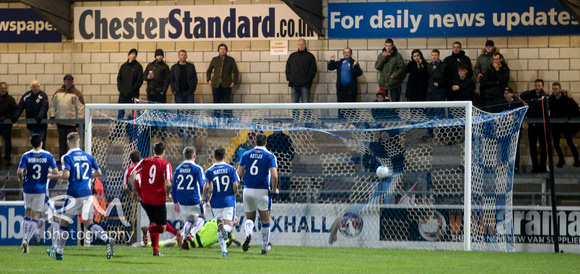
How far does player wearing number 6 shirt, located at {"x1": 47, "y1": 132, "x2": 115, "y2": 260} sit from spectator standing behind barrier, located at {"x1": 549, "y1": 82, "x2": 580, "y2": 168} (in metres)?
9.38

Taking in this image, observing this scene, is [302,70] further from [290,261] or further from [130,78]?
[290,261]

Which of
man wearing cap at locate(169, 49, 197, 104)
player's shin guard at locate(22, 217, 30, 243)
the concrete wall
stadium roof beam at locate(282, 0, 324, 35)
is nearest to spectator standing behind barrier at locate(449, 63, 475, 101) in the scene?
the concrete wall

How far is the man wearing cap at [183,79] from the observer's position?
16641 millimetres

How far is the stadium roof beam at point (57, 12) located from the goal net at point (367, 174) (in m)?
4.78

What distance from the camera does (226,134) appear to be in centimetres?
1430

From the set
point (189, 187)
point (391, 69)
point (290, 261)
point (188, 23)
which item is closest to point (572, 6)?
point (391, 69)

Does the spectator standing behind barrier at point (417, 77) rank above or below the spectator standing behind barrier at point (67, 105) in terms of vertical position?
above

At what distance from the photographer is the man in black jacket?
1609 cm

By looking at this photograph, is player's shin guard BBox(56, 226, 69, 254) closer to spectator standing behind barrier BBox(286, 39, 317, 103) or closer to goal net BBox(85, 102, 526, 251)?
goal net BBox(85, 102, 526, 251)

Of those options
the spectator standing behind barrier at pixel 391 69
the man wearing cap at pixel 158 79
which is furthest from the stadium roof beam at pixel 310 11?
the man wearing cap at pixel 158 79

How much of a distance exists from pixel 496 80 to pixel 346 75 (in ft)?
10.6

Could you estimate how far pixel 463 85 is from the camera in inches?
601

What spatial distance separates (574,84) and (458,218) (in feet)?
18.1

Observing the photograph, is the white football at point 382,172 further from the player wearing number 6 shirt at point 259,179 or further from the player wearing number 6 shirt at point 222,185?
the player wearing number 6 shirt at point 222,185
